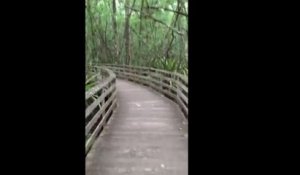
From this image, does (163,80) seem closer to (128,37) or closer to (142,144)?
(142,144)

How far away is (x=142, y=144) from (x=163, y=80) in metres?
8.65

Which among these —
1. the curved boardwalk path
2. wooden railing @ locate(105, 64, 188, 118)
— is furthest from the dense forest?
the curved boardwalk path

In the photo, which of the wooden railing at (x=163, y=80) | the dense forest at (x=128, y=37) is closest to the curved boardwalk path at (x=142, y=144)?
the wooden railing at (x=163, y=80)

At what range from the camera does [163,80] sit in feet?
51.9

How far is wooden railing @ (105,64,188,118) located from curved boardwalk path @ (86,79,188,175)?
44 centimetres

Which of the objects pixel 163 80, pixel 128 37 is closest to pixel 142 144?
pixel 163 80

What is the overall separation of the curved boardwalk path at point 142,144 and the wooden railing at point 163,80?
444 mm

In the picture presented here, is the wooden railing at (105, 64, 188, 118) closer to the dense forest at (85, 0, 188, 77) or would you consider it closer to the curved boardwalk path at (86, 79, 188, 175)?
the curved boardwalk path at (86, 79, 188, 175)
